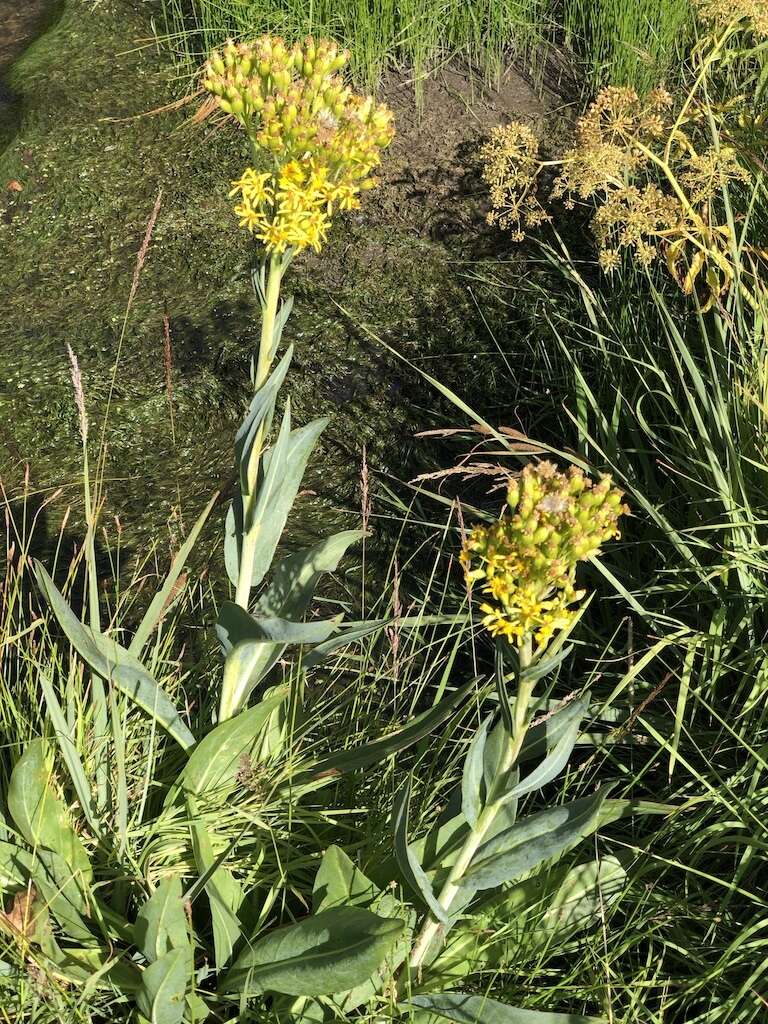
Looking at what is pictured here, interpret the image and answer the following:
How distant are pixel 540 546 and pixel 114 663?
749 millimetres

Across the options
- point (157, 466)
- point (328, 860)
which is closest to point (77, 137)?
point (157, 466)

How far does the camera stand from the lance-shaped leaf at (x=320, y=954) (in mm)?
1239

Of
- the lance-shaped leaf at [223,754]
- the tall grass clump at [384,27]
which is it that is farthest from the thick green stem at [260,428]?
the tall grass clump at [384,27]

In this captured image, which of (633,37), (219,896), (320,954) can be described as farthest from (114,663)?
(633,37)

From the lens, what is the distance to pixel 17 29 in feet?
14.9

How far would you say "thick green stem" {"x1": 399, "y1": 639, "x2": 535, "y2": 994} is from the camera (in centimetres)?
121

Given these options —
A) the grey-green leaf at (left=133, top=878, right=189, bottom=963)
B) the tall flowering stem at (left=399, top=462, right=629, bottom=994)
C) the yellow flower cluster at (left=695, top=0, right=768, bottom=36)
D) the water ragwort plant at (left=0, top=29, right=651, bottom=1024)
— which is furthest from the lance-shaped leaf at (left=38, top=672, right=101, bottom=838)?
the yellow flower cluster at (left=695, top=0, right=768, bottom=36)

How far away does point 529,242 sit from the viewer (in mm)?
3414

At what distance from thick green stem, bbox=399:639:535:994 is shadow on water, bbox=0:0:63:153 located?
11.6ft

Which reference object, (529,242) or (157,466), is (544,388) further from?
(157,466)

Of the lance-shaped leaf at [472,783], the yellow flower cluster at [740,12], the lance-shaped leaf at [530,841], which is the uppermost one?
the yellow flower cluster at [740,12]

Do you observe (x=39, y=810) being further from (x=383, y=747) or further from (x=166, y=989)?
(x=383, y=747)

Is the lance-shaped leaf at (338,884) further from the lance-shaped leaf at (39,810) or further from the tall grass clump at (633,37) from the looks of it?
the tall grass clump at (633,37)

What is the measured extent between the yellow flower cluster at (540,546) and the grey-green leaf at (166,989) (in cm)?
59
